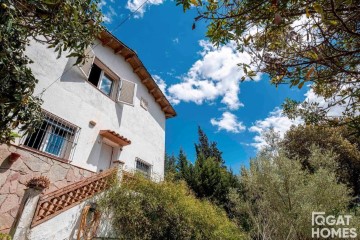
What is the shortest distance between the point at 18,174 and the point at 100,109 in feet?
14.8

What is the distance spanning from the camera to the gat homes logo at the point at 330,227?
8.14 m

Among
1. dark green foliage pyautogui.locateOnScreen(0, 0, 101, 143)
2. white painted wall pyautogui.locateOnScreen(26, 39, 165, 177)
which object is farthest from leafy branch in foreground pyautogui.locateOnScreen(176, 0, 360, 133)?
white painted wall pyautogui.locateOnScreen(26, 39, 165, 177)

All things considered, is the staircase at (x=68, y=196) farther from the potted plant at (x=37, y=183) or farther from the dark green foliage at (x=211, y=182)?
the dark green foliage at (x=211, y=182)

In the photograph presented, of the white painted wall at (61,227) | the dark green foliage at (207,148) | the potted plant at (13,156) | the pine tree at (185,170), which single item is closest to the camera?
the white painted wall at (61,227)

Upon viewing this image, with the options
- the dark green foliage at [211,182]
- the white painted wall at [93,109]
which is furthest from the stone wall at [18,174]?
the dark green foliage at [211,182]

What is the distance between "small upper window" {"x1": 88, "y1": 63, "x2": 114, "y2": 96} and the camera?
11.3 m

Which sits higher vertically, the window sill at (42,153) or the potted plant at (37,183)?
the window sill at (42,153)

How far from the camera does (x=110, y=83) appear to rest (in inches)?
485

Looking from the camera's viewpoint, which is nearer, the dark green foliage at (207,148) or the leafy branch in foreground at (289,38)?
the leafy branch in foreground at (289,38)

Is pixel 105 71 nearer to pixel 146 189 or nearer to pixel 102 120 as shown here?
pixel 102 120

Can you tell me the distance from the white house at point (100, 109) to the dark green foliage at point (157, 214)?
261 cm

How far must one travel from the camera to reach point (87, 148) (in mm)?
9594

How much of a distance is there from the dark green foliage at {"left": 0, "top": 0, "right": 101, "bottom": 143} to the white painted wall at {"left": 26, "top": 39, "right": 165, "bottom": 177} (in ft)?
16.0

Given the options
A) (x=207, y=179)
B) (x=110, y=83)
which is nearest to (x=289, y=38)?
(x=110, y=83)
